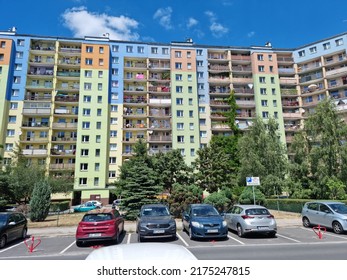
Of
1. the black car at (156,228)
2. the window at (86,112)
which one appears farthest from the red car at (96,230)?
the window at (86,112)

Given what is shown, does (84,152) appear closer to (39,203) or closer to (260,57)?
(39,203)

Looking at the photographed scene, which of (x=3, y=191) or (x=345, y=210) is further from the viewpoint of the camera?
(x=3, y=191)

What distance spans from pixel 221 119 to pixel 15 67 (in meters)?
40.3

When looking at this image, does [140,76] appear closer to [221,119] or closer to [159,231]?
[221,119]

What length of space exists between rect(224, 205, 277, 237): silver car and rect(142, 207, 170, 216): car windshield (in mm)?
3715

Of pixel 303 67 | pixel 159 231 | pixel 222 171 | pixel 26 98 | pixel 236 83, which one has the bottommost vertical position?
pixel 159 231

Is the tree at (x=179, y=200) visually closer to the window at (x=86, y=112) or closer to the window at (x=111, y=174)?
the window at (x=111, y=174)

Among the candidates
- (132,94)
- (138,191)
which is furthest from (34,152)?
(138,191)

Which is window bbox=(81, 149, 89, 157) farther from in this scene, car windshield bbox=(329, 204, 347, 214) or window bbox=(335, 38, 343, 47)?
window bbox=(335, 38, 343, 47)

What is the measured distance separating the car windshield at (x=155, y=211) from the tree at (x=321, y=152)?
21342mm

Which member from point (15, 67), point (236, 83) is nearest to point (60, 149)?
point (15, 67)

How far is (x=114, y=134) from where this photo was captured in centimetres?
4750

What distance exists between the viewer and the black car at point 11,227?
11755 mm

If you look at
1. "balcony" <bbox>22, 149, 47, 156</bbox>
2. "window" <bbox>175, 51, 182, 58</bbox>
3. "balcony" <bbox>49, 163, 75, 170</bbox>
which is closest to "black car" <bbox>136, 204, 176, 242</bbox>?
"balcony" <bbox>49, 163, 75, 170</bbox>
